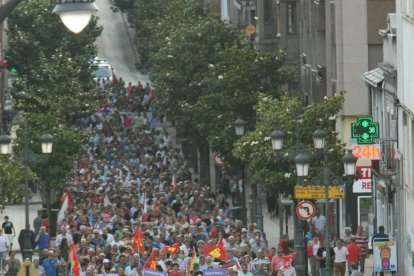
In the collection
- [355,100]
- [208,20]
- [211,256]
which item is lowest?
[211,256]

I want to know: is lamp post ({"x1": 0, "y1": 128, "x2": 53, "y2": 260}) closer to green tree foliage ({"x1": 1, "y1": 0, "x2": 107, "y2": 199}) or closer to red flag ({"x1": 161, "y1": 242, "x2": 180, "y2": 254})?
green tree foliage ({"x1": 1, "y1": 0, "x2": 107, "y2": 199})

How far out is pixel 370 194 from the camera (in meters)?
56.4

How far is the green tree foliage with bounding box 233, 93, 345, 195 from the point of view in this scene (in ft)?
161

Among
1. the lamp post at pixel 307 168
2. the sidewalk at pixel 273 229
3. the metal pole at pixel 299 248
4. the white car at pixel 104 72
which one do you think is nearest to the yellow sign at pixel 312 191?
the lamp post at pixel 307 168

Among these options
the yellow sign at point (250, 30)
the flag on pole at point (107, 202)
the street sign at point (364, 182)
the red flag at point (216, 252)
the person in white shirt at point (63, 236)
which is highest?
the yellow sign at point (250, 30)

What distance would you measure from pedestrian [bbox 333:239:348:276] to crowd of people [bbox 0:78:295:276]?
64.7 inches

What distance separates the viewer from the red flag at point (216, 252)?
39.8 m

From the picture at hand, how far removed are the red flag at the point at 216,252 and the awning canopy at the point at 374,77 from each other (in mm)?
14832

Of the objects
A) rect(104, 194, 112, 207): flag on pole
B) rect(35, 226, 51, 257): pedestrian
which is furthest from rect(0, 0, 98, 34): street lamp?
rect(104, 194, 112, 207): flag on pole

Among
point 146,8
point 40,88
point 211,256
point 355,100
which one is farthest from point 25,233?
Answer: point 146,8

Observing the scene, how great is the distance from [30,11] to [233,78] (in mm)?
36113

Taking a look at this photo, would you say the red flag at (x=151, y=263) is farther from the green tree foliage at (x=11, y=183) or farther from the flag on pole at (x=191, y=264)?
the green tree foliage at (x=11, y=183)

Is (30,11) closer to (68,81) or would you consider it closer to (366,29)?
(68,81)

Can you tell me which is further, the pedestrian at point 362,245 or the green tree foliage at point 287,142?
the green tree foliage at point 287,142
